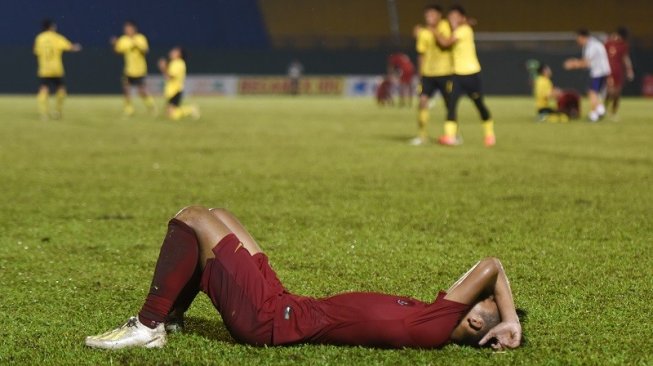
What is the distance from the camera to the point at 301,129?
2225cm

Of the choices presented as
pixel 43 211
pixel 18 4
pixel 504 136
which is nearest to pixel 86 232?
pixel 43 211

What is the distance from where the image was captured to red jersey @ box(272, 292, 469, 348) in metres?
4.19

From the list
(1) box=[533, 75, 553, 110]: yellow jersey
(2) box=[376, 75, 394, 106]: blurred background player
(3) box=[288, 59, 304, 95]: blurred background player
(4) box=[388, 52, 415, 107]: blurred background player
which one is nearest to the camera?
(1) box=[533, 75, 553, 110]: yellow jersey

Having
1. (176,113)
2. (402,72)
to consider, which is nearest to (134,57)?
(176,113)

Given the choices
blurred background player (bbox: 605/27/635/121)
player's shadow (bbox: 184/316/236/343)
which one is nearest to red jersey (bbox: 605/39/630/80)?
blurred background player (bbox: 605/27/635/121)

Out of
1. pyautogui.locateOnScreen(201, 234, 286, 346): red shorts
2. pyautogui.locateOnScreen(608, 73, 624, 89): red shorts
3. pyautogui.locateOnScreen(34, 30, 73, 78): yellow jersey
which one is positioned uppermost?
pyautogui.locateOnScreen(34, 30, 73, 78): yellow jersey

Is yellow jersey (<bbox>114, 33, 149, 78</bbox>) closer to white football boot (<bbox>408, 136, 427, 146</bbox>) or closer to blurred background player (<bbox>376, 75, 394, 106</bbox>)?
blurred background player (<bbox>376, 75, 394, 106</bbox>)

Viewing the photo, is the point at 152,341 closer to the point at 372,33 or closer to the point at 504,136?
the point at 504,136

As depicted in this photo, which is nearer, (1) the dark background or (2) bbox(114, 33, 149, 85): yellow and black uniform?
(2) bbox(114, 33, 149, 85): yellow and black uniform

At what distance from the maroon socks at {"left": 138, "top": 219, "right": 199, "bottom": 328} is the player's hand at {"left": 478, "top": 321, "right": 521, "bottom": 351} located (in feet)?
4.13

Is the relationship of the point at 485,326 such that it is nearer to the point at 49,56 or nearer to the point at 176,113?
the point at 49,56

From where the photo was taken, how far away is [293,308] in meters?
4.29

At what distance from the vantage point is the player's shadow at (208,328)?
4.67m

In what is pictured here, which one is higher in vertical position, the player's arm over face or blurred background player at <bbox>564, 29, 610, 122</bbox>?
the player's arm over face
